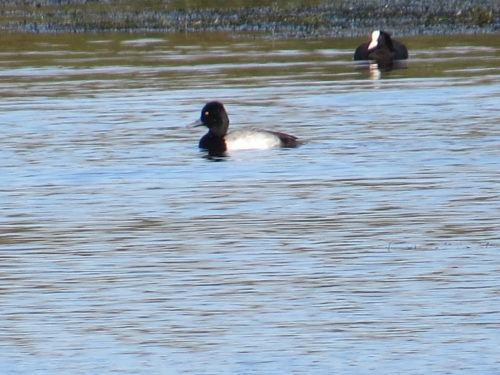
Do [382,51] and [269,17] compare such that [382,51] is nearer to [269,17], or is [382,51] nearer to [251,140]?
[269,17]

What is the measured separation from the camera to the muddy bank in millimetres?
37656

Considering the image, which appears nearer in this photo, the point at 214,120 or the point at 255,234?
the point at 255,234

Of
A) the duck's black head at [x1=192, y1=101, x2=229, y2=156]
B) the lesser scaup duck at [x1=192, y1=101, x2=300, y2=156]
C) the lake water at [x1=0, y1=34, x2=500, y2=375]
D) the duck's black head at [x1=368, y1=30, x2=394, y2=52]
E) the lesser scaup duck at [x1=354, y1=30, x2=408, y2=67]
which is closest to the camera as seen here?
the lake water at [x1=0, y1=34, x2=500, y2=375]

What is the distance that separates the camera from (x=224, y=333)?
8.95 metres

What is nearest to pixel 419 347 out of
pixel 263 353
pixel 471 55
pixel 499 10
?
pixel 263 353

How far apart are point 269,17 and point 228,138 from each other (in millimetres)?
22747

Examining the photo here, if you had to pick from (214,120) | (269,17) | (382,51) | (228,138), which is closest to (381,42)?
(382,51)

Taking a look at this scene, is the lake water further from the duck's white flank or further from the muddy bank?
the muddy bank

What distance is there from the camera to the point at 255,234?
1202cm

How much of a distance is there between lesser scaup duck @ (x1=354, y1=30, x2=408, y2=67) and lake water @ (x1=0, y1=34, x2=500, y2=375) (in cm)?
535

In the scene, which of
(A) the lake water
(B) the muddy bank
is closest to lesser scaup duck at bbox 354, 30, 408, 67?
(A) the lake water

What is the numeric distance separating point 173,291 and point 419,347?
2.12 metres

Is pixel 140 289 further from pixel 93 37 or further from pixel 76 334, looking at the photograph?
pixel 93 37

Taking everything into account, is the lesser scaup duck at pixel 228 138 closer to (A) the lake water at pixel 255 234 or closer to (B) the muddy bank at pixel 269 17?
(A) the lake water at pixel 255 234
